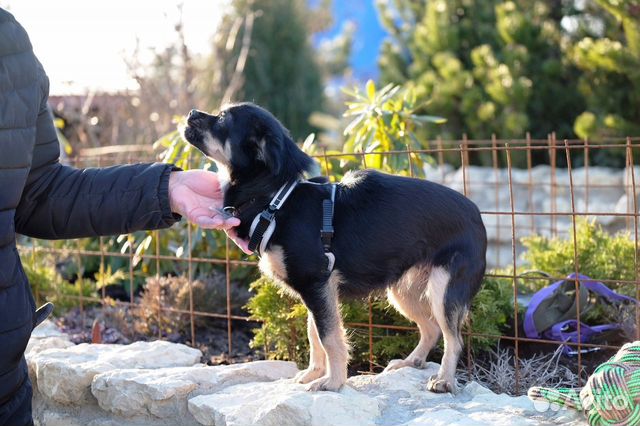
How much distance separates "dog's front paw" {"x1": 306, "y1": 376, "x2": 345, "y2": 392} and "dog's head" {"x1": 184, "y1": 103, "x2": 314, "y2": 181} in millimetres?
841

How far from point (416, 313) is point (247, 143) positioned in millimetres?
1118

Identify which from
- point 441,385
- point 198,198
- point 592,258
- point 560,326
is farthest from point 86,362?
point 592,258

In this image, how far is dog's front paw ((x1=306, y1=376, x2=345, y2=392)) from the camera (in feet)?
9.70

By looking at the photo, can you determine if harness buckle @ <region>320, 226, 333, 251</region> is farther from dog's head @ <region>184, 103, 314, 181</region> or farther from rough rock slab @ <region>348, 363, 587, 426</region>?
rough rock slab @ <region>348, 363, 587, 426</region>

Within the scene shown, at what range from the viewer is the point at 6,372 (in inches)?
86.3

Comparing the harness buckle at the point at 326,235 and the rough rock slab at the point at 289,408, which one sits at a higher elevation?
the harness buckle at the point at 326,235

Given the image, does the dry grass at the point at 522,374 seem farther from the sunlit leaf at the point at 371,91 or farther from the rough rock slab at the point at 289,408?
the sunlit leaf at the point at 371,91

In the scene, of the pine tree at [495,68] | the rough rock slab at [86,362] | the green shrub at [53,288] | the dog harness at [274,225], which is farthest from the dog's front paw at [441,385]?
the pine tree at [495,68]

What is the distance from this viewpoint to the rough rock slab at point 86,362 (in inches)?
137

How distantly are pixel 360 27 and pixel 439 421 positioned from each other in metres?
19.7

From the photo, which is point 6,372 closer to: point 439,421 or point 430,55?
point 439,421

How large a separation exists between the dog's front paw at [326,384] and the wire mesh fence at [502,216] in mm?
699

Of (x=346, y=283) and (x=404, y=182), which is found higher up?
(x=404, y=182)

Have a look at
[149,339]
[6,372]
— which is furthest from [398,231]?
[149,339]
